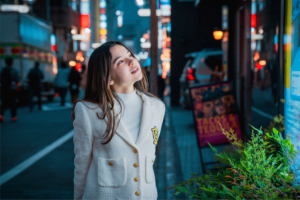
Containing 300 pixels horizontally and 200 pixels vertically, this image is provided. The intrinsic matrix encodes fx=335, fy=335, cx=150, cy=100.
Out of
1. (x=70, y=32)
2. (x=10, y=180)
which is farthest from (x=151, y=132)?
(x=70, y=32)

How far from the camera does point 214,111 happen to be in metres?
5.06

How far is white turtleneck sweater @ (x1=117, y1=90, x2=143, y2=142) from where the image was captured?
196cm

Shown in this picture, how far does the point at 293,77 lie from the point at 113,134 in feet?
4.96

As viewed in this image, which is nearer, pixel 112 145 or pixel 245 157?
pixel 112 145

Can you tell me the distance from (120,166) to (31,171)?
396 cm

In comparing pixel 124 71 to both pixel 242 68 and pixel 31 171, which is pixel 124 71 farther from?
pixel 242 68

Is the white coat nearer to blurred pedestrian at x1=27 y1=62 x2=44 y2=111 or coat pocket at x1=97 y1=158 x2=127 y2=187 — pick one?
coat pocket at x1=97 y1=158 x2=127 y2=187

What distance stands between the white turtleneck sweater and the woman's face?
9 cm

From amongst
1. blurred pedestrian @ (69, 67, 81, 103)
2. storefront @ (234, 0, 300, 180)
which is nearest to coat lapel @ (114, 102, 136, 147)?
storefront @ (234, 0, 300, 180)

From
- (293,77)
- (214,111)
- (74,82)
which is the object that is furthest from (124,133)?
(74,82)

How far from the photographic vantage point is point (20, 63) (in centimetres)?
1608

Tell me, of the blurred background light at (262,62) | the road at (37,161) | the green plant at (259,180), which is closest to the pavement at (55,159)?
the road at (37,161)

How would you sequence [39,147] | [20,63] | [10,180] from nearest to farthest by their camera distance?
[10,180] → [39,147] → [20,63]

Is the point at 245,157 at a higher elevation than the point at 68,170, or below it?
higher
